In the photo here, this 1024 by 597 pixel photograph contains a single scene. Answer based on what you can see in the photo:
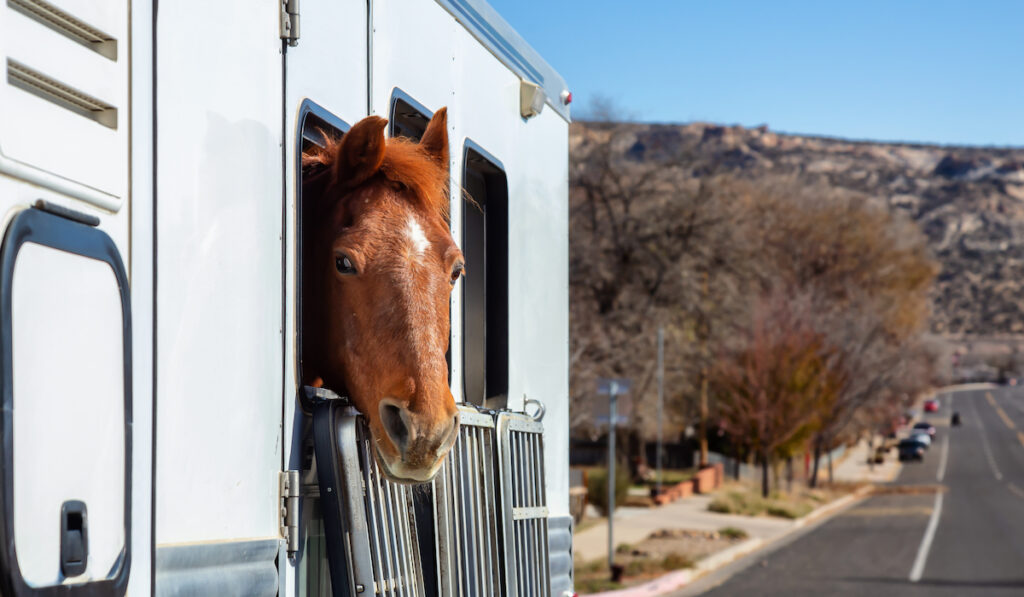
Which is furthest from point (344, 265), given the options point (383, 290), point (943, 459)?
point (943, 459)

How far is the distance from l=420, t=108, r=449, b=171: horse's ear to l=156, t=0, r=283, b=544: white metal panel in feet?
1.79

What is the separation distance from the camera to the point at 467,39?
4.35m

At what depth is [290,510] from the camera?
2.84m

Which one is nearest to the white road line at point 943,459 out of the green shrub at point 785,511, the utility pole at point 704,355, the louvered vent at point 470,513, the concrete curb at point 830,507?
the concrete curb at point 830,507

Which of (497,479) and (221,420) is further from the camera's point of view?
(497,479)

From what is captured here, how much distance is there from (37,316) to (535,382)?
3196 millimetres

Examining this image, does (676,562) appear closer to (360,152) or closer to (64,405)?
(360,152)

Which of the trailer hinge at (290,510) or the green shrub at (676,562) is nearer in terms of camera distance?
the trailer hinge at (290,510)

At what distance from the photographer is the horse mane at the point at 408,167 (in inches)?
122

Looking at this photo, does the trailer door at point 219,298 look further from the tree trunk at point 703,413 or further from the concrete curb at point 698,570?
the tree trunk at point 703,413

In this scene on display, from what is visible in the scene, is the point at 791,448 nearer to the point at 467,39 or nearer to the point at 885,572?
the point at 885,572

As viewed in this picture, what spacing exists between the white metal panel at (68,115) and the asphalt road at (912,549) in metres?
15.9

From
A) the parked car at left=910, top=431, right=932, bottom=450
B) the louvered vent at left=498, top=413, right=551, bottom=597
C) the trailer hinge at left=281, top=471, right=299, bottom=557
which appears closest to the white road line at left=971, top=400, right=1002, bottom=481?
the parked car at left=910, top=431, right=932, bottom=450

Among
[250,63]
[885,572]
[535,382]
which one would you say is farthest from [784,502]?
[250,63]
